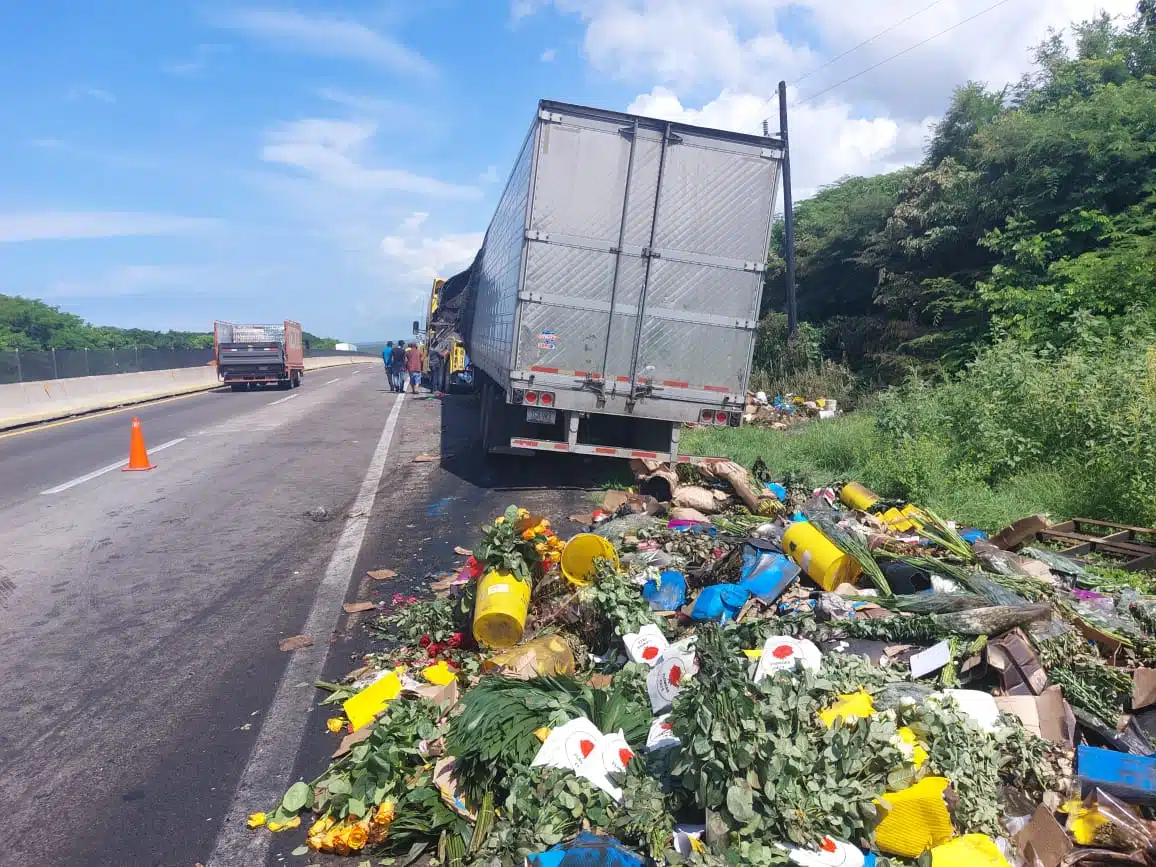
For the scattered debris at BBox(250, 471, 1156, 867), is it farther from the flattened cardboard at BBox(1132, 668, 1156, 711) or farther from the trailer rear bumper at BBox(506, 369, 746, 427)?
the trailer rear bumper at BBox(506, 369, 746, 427)

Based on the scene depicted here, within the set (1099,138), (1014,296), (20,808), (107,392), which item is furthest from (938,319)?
(107,392)

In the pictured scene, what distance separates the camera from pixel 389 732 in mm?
3652

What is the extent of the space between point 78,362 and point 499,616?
2450cm

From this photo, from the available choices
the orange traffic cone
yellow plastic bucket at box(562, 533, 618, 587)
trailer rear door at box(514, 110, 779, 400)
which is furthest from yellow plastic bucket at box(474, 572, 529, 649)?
the orange traffic cone

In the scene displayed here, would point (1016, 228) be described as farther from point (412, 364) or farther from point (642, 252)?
point (412, 364)

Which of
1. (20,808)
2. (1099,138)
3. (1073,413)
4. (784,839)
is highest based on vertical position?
(1099,138)

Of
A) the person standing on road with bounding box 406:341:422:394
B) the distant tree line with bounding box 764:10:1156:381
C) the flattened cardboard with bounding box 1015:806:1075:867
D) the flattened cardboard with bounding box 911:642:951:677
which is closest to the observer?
the flattened cardboard with bounding box 1015:806:1075:867

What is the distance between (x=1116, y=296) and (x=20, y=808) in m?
13.3

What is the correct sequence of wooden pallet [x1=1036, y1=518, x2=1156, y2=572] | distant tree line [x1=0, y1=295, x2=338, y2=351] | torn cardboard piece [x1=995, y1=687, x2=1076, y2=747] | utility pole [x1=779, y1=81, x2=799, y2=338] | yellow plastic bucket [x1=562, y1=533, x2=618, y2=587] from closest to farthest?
torn cardboard piece [x1=995, y1=687, x2=1076, y2=747] → yellow plastic bucket [x1=562, y1=533, x2=618, y2=587] → wooden pallet [x1=1036, y1=518, x2=1156, y2=572] → utility pole [x1=779, y1=81, x2=799, y2=338] → distant tree line [x1=0, y1=295, x2=338, y2=351]

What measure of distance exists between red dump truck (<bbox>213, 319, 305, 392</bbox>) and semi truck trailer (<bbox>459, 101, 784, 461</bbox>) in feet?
69.6

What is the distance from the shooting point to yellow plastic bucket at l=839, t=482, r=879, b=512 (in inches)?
296

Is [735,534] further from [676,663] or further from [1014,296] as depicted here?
[1014,296]

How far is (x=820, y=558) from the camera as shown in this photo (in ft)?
16.9

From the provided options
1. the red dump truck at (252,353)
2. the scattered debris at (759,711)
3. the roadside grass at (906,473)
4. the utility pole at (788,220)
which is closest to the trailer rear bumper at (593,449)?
the roadside grass at (906,473)
